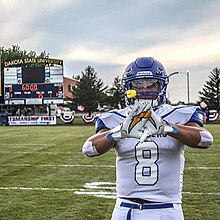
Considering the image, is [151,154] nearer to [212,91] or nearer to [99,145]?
[99,145]

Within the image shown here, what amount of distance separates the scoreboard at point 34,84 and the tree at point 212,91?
100.0 ft

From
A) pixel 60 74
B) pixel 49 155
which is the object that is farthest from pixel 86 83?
pixel 49 155

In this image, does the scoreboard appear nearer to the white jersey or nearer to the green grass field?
the green grass field

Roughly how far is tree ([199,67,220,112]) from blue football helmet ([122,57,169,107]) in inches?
2275

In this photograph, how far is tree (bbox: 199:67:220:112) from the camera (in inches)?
2345

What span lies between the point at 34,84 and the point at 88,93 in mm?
25268

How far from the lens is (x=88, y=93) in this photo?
59.1m

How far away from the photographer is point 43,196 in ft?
21.9

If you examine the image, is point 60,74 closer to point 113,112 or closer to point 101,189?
point 101,189

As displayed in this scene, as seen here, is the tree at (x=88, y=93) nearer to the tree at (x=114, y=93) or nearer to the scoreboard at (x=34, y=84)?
the tree at (x=114, y=93)

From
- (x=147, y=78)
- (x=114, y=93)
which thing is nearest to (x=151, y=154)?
(x=147, y=78)

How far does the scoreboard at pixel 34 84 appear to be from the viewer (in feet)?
111

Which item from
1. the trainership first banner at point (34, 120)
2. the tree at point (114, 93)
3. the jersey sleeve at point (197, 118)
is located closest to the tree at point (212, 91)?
the tree at point (114, 93)

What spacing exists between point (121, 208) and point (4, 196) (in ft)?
15.6
